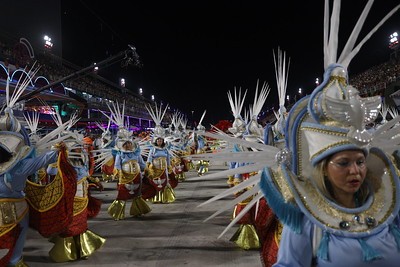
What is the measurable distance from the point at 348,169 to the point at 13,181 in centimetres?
312

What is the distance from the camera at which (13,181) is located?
3.53 metres

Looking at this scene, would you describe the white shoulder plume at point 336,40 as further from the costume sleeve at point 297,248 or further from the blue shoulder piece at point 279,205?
the costume sleeve at point 297,248

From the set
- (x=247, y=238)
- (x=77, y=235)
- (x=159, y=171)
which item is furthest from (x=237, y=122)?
(x=77, y=235)

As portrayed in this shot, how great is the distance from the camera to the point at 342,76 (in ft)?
5.36

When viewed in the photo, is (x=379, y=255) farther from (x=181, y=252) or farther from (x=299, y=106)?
(x=181, y=252)

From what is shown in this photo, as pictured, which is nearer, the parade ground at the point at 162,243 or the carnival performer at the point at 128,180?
the parade ground at the point at 162,243

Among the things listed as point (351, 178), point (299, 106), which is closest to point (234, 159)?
point (299, 106)

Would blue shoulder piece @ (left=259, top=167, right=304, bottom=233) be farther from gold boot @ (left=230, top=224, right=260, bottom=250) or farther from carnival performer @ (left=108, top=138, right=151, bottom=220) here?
carnival performer @ (left=108, top=138, right=151, bottom=220)

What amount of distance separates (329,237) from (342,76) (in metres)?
0.70

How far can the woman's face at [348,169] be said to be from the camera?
1.56 m

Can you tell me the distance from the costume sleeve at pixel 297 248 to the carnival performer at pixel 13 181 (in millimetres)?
Result: 2789

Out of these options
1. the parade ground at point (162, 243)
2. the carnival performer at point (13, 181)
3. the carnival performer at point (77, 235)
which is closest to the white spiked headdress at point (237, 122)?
the parade ground at point (162, 243)

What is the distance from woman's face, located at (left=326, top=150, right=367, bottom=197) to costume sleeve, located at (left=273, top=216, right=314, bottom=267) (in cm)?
23

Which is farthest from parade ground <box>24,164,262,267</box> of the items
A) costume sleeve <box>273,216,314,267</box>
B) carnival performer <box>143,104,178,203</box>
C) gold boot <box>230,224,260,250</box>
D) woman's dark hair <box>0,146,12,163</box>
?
costume sleeve <box>273,216,314,267</box>
